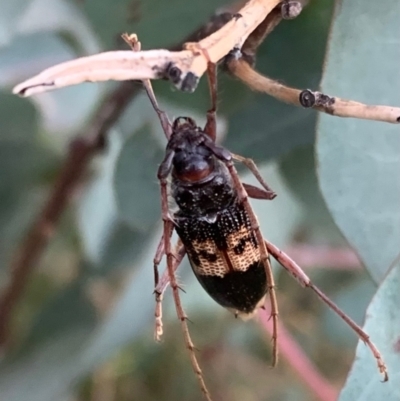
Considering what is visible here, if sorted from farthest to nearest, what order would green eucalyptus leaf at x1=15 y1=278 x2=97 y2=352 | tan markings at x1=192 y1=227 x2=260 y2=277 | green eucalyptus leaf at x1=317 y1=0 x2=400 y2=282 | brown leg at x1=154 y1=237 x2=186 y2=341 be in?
green eucalyptus leaf at x1=15 y1=278 x2=97 y2=352
tan markings at x1=192 y1=227 x2=260 y2=277
brown leg at x1=154 y1=237 x2=186 y2=341
green eucalyptus leaf at x1=317 y1=0 x2=400 y2=282

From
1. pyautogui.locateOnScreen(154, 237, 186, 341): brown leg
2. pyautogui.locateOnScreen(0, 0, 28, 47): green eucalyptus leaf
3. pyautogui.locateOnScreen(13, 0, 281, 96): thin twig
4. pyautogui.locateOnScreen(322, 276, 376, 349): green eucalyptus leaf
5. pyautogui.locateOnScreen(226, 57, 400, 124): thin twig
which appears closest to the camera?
pyautogui.locateOnScreen(13, 0, 281, 96): thin twig

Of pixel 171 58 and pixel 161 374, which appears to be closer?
pixel 171 58

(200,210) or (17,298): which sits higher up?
(200,210)

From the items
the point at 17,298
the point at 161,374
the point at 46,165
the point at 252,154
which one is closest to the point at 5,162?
the point at 46,165

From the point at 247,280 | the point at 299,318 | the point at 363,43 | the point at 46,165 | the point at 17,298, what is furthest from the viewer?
the point at 299,318

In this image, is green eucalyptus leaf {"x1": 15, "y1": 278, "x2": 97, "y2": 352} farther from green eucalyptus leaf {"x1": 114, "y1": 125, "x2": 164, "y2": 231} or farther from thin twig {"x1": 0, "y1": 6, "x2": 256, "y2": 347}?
green eucalyptus leaf {"x1": 114, "y1": 125, "x2": 164, "y2": 231}

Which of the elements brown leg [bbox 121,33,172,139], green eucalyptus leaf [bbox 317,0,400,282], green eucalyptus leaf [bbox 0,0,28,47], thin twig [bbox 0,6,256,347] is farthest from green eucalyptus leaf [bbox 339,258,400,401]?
green eucalyptus leaf [bbox 0,0,28,47]

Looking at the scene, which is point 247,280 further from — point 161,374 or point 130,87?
point 161,374

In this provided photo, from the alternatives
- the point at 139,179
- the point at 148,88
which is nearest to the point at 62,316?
the point at 139,179
